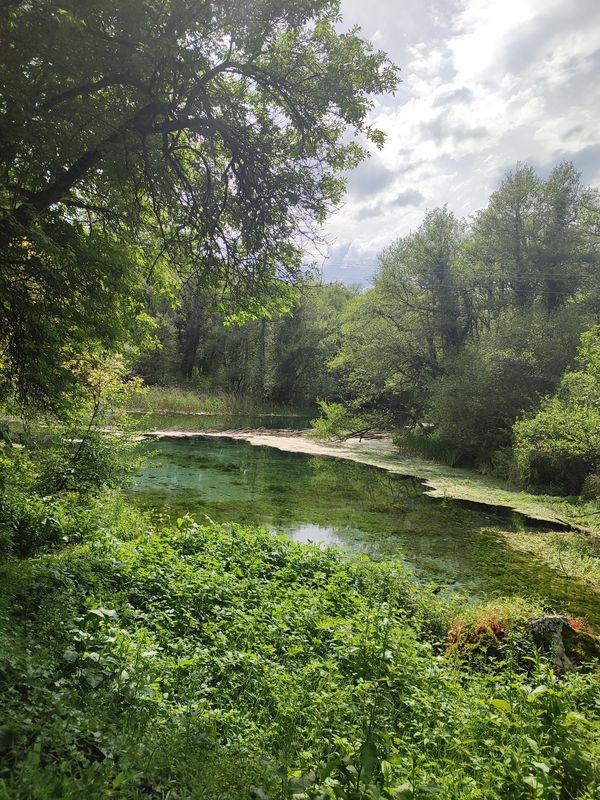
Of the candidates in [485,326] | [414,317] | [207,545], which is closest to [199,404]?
[414,317]

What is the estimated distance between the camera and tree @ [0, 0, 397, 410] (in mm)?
4684

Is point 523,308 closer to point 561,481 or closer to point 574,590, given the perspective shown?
point 561,481

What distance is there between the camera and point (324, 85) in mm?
5883

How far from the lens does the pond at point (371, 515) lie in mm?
7844

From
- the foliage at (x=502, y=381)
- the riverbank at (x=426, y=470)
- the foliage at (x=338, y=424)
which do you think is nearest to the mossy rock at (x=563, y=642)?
the riverbank at (x=426, y=470)

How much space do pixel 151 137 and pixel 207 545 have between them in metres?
5.21

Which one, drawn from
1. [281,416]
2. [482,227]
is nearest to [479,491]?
[482,227]

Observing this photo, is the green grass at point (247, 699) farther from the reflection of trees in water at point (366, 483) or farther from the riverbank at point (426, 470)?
the reflection of trees in water at point (366, 483)

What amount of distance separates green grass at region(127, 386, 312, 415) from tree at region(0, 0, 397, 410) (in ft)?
78.3

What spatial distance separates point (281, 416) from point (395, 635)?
110ft

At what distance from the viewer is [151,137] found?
6.01 meters

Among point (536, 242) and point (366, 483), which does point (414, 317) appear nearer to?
point (536, 242)

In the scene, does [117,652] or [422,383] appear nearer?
[117,652]

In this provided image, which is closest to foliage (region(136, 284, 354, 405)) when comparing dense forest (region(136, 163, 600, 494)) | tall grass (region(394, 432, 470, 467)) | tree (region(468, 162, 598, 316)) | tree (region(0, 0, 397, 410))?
dense forest (region(136, 163, 600, 494))
